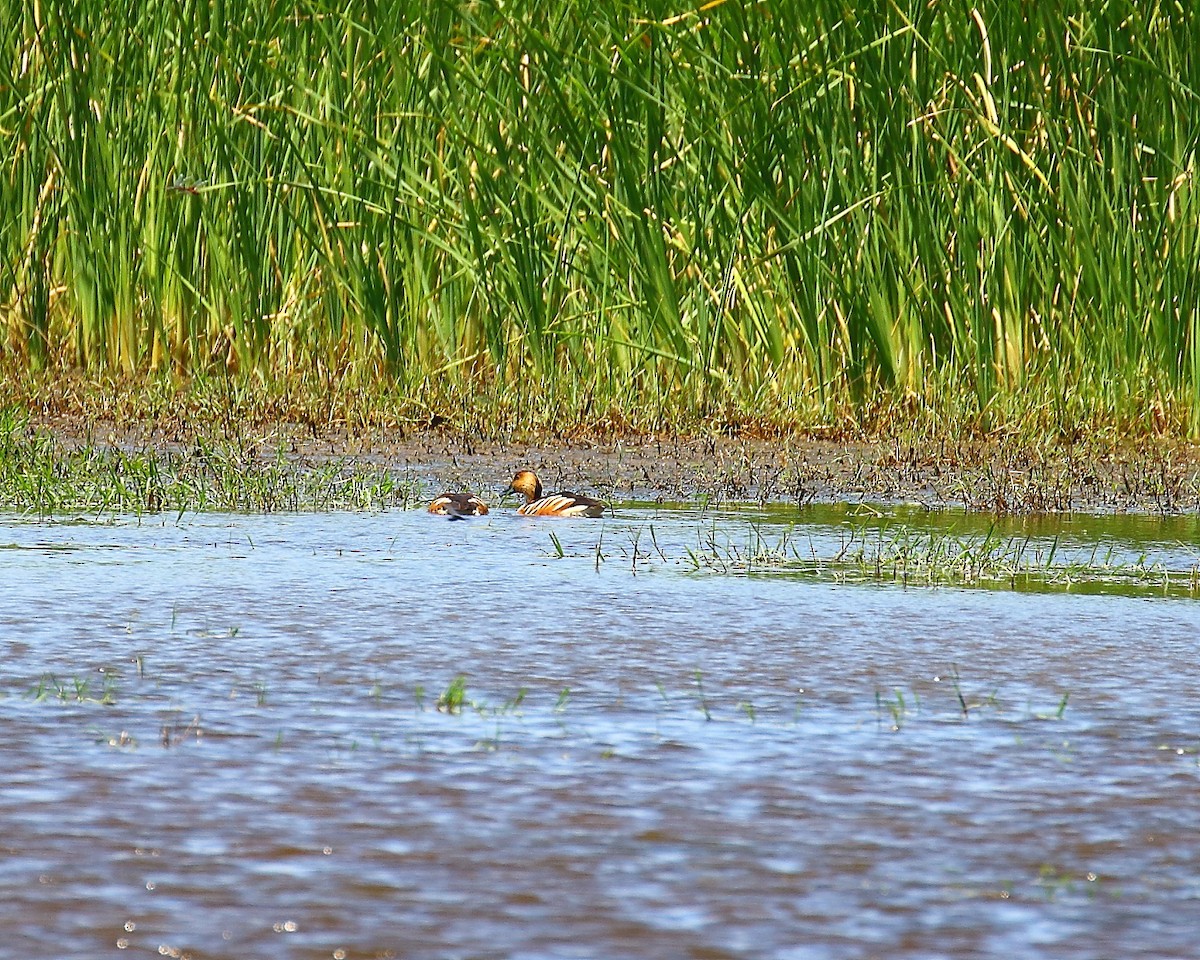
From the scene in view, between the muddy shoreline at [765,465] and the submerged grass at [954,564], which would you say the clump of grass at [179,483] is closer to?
the muddy shoreline at [765,465]

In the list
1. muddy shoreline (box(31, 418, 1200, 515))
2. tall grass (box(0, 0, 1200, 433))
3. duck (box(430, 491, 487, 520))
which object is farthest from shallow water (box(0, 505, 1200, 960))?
tall grass (box(0, 0, 1200, 433))

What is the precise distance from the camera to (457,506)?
7.03 metres

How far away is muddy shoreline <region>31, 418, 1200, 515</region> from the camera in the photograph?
753 cm

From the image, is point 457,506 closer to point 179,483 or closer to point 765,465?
point 179,483

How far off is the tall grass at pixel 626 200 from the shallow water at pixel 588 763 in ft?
9.60

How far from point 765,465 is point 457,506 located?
5.21 ft

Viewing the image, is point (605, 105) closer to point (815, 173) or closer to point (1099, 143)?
point (815, 173)

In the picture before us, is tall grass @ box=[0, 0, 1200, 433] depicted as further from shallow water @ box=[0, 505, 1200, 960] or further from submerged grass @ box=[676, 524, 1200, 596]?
shallow water @ box=[0, 505, 1200, 960]

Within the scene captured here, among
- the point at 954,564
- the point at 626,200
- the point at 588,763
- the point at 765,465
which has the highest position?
the point at 626,200

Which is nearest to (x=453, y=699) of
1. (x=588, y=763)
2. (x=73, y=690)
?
(x=588, y=763)

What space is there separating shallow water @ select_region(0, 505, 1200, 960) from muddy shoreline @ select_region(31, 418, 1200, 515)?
167 cm

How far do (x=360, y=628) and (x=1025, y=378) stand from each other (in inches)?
181

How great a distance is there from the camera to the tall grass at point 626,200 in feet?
28.0

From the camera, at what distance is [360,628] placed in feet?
15.7
